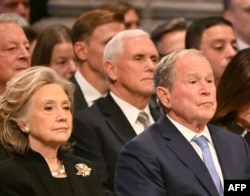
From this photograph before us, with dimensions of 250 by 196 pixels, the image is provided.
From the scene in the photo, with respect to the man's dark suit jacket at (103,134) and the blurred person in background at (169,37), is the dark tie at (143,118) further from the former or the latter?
the blurred person in background at (169,37)

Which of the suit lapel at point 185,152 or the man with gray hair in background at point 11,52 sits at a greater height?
the man with gray hair in background at point 11,52

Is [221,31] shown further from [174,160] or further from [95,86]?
[174,160]

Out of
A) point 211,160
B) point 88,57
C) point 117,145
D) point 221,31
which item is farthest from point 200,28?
point 211,160

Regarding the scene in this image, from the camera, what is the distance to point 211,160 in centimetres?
526

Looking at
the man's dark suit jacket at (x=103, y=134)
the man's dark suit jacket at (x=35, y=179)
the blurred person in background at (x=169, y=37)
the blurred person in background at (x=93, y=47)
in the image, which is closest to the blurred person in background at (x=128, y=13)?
the blurred person in background at (x=169, y=37)

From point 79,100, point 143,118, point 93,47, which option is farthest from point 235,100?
point 93,47

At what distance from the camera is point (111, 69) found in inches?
245

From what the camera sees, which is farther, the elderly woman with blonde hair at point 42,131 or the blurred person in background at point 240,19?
the blurred person in background at point 240,19

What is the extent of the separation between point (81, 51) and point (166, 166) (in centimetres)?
199

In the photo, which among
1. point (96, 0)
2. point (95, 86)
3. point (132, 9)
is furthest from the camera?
point (96, 0)

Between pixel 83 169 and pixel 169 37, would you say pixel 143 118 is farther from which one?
pixel 169 37

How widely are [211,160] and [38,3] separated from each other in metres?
3.68

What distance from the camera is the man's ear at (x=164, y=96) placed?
212 inches

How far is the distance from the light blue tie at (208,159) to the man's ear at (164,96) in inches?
9.6
